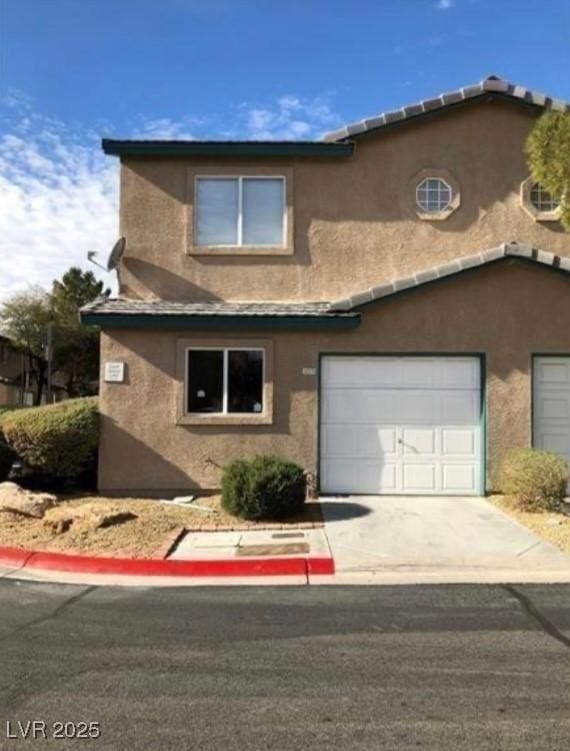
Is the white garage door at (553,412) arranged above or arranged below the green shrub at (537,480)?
above

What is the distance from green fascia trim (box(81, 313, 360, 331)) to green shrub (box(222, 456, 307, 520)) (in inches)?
102

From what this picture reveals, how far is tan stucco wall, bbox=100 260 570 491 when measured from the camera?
1216cm

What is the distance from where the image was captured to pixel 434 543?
9156mm

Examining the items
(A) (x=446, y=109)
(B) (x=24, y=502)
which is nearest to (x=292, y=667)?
(B) (x=24, y=502)

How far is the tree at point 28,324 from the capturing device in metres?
42.2

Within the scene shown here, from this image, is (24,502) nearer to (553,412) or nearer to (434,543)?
(434,543)

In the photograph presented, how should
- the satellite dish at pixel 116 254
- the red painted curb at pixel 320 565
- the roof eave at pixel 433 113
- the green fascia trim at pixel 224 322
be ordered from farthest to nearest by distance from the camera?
the roof eave at pixel 433 113
the satellite dish at pixel 116 254
the green fascia trim at pixel 224 322
the red painted curb at pixel 320 565

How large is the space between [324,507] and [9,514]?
459 centimetres

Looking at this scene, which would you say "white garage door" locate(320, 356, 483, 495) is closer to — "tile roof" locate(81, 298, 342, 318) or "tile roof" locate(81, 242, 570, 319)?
"tile roof" locate(81, 242, 570, 319)

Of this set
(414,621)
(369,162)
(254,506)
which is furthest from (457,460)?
(414,621)

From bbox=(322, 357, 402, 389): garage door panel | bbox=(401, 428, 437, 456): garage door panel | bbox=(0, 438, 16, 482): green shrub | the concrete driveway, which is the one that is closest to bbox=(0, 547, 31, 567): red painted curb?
bbox=(0, 438, 16, 482): green shrub

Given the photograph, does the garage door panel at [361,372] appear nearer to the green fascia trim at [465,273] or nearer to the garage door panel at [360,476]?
the green fascia trim at [465,273]

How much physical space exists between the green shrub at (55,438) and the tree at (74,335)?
29.8 meters

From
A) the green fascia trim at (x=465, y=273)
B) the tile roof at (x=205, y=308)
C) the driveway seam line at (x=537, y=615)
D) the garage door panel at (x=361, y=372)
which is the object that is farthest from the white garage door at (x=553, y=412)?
the driveway seam line at (x=537, y=615)
